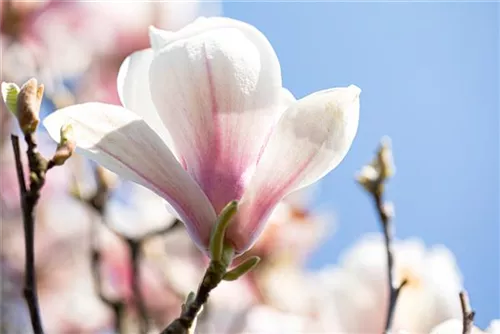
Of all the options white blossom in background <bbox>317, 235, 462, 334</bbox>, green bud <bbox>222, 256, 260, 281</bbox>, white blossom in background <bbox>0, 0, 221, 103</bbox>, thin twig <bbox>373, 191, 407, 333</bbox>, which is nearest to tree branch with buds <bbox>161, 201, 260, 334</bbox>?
green bud <bbox>222, 256, 260, 281</bbox>

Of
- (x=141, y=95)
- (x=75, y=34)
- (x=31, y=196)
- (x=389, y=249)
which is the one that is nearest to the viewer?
(x=31, y=196)

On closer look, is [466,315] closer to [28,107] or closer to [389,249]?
[389,249]

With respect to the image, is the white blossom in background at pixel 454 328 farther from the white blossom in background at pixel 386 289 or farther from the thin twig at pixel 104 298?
the thin twig at pixel 104 298

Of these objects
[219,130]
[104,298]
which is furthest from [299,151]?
[104,298]

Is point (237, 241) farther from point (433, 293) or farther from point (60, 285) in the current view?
point (60, 285)

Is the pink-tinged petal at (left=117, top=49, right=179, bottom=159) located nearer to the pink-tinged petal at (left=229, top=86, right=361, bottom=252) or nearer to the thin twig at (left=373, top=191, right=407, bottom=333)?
the pink-tinged petal at (left=229, top=86, right=361, bottom=252)

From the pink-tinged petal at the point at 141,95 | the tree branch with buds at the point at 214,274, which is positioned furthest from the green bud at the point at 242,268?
the pink-tinged petal at the point at 141,95
